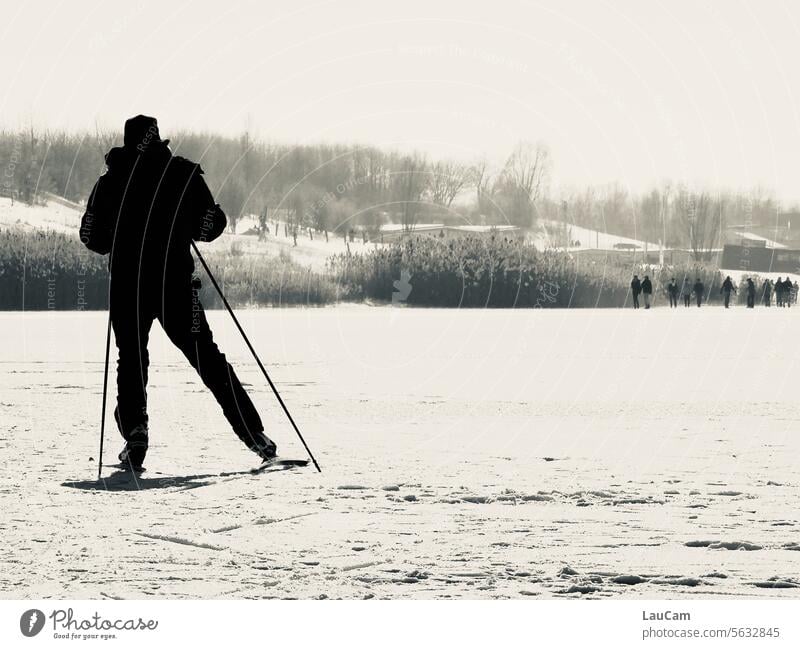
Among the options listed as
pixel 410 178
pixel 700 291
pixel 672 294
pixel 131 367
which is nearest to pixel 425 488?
pixel 131 367

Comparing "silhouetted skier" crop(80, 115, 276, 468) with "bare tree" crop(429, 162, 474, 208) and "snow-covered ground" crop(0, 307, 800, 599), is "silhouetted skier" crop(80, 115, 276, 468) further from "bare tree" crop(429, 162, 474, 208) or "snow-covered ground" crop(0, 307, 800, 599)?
"bare tree" crop(429, 162, 474, 208)

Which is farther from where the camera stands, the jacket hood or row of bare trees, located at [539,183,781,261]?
row of bare trees, located at [539,183,781,261]

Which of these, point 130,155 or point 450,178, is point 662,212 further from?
point 130,155

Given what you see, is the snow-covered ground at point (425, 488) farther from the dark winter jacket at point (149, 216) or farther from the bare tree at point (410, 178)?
the bare tree at point (410, 178)

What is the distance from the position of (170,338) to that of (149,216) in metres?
0.80

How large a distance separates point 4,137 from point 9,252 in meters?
16.6

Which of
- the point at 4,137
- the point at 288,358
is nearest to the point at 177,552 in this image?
the point at 288,358

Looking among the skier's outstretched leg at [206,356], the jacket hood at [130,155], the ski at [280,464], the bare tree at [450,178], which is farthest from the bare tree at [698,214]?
the jacket hood at [130,155]

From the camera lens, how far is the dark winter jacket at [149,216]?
8.91 metres

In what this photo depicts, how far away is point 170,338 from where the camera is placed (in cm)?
888

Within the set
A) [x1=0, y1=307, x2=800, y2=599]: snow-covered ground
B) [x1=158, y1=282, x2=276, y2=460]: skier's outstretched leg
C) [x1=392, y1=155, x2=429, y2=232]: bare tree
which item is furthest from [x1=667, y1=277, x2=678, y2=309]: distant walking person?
[x1=158, y1=282, x2=276, y2=460]: skier's outstretched leg
